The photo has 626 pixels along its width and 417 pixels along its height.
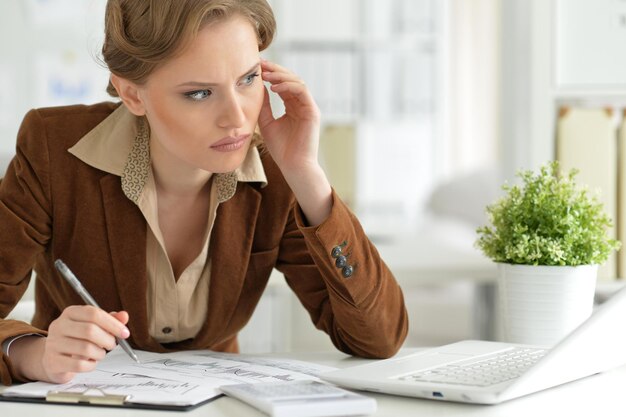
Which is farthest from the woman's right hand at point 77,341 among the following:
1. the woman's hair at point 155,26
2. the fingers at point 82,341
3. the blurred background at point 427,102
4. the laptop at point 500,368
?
the blurred background at point 427,102

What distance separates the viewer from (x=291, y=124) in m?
1.46

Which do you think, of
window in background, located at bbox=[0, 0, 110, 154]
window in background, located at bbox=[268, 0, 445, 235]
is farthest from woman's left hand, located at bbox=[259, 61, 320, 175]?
window in background, located at bbox=[268, 0, 445, 235]

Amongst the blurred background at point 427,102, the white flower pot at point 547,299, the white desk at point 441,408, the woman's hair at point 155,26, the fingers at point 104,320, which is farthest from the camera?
the blurred background at point 427,102

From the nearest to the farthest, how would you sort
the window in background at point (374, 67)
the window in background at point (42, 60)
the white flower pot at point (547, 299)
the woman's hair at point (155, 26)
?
1. the woman's hair at point (155, 26)
2. the white flower pot at point (547, 299)
3. the window in background at point (42, 60)
4. the window in background at point (374, 67)

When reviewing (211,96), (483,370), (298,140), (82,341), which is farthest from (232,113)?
(483,370)

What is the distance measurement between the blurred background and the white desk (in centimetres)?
99

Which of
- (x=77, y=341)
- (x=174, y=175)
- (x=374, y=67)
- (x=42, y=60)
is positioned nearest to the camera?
(x=77, y=341)

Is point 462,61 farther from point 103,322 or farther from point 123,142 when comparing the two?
point 103,322

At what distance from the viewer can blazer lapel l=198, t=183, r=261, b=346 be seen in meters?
1.48

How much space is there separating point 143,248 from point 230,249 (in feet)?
0.45

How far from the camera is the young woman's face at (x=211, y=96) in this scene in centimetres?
128

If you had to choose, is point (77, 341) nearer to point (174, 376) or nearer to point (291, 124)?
point (174, 376)

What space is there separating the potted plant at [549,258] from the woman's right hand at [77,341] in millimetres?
608

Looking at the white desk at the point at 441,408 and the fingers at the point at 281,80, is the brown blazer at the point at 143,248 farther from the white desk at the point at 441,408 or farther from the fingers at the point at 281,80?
the white desk at the point at 441,408
